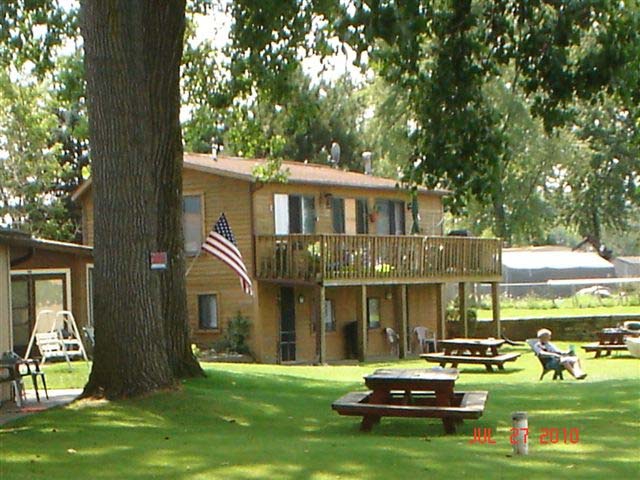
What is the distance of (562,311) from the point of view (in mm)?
47375

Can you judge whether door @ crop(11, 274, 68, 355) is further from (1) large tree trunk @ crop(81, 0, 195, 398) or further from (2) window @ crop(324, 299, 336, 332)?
(1) large tree trunk @ crop(81, 0, 195, 398)

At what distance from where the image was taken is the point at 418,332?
37188 millimetres

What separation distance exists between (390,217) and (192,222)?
7.41 meters

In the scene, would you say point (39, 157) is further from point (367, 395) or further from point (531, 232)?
point (367, 395)

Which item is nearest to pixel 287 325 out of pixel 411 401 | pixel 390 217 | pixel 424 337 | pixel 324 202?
pixel 324 202

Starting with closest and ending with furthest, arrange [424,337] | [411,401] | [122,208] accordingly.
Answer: [411,401] → [122,208] → [424,337]

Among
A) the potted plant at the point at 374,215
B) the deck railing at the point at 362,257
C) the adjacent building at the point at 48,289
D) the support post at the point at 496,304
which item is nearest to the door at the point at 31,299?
the adjacent building at the point at 48,289

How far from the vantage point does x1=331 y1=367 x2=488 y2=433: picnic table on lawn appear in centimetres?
1228

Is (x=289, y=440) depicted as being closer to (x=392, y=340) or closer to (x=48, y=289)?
(x=48, y=289)

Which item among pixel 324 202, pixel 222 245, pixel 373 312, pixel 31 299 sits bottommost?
pixel 373 312

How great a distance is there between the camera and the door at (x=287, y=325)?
33866 millimetres

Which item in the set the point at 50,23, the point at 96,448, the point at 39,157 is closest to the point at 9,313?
the point at 96,448

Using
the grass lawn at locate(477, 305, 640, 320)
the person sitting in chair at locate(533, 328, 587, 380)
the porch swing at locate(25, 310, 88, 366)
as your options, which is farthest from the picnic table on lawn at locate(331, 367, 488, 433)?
the grass lawn at locate(477, 305, 640, 320)

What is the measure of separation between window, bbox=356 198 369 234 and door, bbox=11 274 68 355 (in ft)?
35.3
